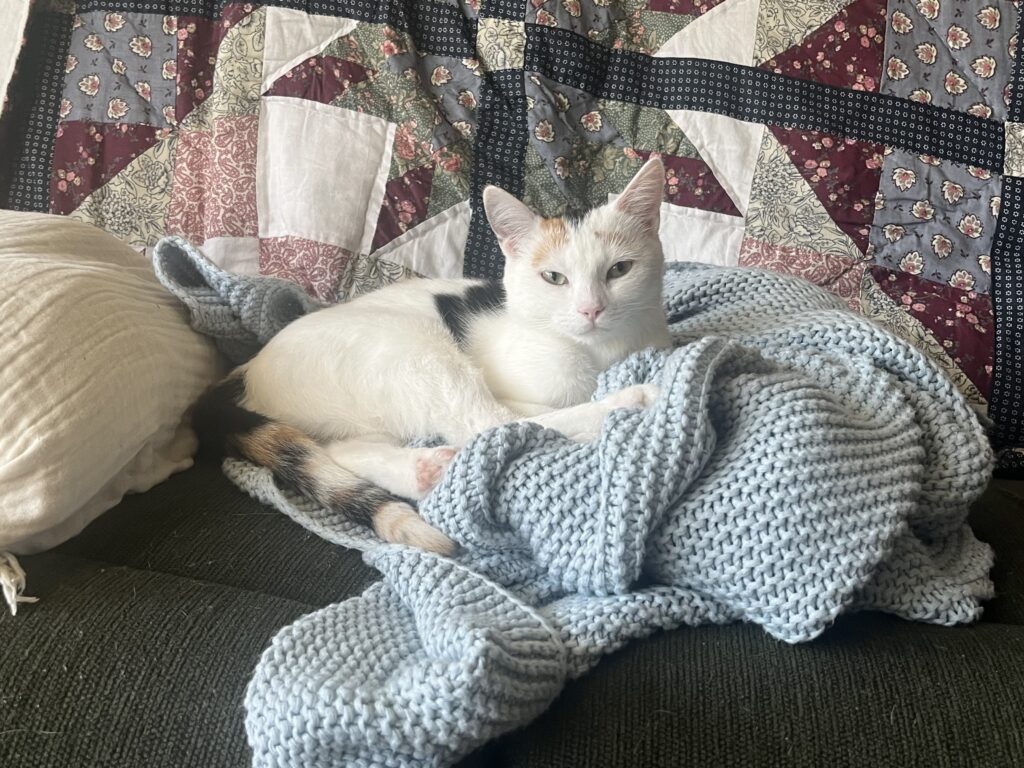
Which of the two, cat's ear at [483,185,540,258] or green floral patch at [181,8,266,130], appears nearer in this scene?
cat's ear at [483,185,540,258]

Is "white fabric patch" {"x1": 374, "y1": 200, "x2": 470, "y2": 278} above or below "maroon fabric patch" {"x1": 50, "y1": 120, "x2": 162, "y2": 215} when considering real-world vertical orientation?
below

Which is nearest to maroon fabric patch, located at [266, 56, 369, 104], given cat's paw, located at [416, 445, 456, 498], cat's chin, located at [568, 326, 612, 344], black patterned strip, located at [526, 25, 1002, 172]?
black patterned strip, located at [526, 25, 1002, 172]

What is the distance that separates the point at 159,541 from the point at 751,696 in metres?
0.70

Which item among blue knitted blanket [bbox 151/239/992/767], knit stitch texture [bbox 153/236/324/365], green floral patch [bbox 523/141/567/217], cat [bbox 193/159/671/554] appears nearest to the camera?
blue knitted blanket [bbox 151/239/992/767]

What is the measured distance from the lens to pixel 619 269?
3.91 feet

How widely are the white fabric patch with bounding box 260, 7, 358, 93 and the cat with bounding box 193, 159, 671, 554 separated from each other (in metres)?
0.63

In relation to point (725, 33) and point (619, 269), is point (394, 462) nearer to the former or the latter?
point (619, 269)

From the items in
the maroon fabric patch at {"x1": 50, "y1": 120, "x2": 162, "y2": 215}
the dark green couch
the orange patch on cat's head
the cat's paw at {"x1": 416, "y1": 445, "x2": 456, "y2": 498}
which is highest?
the maroon fabric patch at {"x1": 50, "y1": 120, "x2": 162, "y2": 215}

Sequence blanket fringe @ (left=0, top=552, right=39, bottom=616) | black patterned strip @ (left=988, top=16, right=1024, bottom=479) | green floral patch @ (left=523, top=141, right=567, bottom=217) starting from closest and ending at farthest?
1. blanket fringe @ (left=0, top=552, right=39, bottom=616)
2. black patterned strip @ (left=988, top=16, right=1024, bottom=479)
3. green floral patch @ (left=523, top=141, right=567, bottom=217)

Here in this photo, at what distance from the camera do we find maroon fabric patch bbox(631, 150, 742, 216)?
1596mm

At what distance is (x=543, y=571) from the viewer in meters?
0.93

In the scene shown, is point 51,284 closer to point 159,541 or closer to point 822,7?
point 159,541

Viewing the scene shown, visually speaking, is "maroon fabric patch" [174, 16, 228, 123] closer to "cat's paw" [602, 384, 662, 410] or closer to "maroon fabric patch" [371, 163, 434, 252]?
"maroon fabric patch" [371, 163, 434, 252]

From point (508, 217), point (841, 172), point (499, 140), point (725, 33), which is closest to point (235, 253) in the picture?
point (499, 140)
